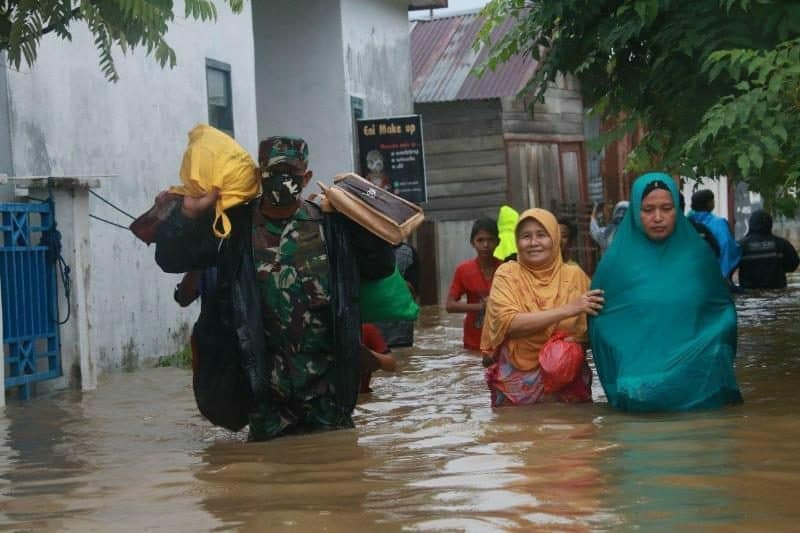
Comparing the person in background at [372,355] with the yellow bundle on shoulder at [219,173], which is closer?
the yellow bundle on shoulder at [219,173]

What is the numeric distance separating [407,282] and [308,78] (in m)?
9.44

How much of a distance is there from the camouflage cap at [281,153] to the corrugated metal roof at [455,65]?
19407 mm

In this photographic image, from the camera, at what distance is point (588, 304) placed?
8.71 metres

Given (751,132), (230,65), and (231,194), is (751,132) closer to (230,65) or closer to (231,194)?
(231,194)

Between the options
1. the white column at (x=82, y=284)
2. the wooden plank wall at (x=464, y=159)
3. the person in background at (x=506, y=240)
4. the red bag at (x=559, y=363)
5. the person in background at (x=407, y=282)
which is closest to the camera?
the red bag at (x=559, y=363)

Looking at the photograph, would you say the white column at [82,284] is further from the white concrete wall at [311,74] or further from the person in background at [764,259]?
the person in background at [764,259]

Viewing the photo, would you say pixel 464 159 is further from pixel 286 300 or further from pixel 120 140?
pixel 286 300

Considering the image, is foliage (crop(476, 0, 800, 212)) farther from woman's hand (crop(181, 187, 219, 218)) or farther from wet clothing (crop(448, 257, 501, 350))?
woman's hand (crop(181, 187, 219, 218))

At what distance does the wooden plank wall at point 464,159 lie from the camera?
94.5ft

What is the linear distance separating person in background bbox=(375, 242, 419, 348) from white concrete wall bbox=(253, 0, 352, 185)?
27.7 feet

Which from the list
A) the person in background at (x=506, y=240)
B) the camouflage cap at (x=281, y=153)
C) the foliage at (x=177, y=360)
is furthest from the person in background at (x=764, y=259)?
the camouflage cap at (x=281, y=153)

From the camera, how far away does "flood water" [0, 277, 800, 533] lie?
5359mm

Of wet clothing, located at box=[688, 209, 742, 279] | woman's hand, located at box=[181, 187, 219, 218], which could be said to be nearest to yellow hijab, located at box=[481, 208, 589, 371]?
woman's hand, located at box=[181, 187, 219, 218]

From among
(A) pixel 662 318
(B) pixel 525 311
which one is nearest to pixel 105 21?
(B) pixel 525 311
